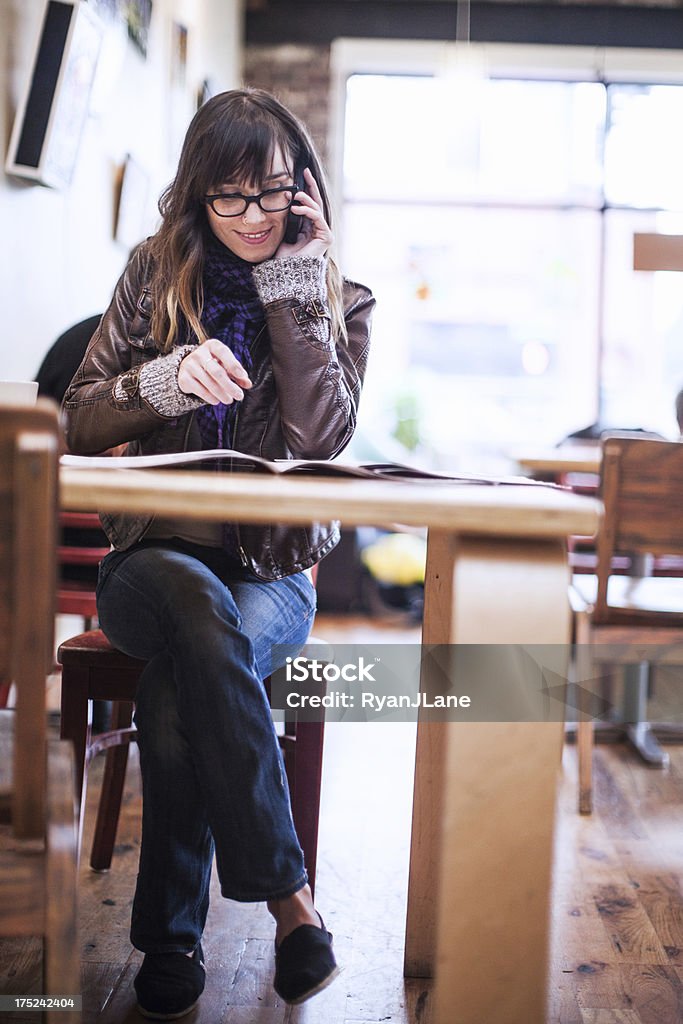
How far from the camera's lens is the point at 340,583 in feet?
14.1

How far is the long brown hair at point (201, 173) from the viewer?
4.82 ft

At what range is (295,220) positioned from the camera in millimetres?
1564

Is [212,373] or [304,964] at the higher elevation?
[212,373]

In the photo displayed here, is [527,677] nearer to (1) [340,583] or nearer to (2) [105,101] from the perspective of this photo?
(2) [105,101]

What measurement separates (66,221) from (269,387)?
153 cm

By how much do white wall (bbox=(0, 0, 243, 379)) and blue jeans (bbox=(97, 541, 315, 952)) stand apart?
1304mm

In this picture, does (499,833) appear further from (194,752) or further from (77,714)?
(77,714)

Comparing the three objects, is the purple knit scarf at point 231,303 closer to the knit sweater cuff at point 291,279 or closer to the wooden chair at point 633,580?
the knit sweater cuff at point 291,279

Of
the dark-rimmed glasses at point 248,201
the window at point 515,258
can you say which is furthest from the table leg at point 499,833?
the window at point 515,258

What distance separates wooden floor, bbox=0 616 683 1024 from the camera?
1.35 meters

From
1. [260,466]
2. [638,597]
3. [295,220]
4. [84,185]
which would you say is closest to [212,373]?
[260,466]

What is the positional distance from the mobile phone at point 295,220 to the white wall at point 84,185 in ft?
3.31

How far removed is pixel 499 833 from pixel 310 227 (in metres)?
0.97

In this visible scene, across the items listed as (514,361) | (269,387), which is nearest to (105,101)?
(269,387)
